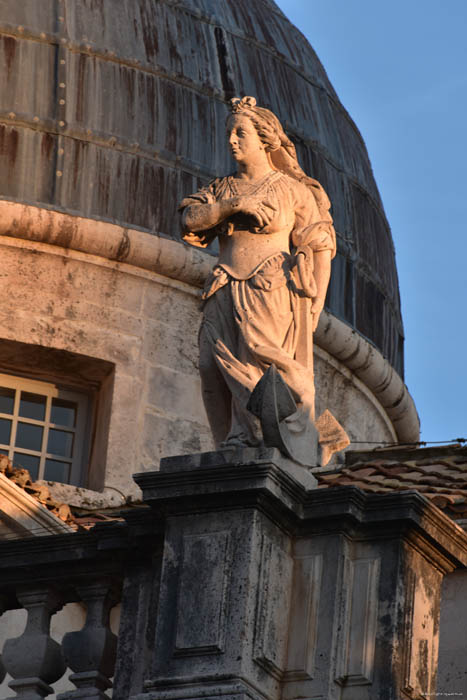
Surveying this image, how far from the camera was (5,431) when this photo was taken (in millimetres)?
22562

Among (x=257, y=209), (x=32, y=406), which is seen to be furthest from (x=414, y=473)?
(x=257, y=209)

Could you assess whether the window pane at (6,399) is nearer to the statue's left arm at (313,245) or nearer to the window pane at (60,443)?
the window pane at (60,443)

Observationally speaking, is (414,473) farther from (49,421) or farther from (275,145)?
(275,145)

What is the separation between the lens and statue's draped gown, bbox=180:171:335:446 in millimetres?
11797

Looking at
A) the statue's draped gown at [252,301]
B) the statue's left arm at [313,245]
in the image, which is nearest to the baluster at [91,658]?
the statue's draped gown at [252,301]

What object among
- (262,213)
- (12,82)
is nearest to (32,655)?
(262,213)

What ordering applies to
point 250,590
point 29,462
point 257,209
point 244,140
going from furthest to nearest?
point 29,462, point 244,140, point 257,209, point 250,590

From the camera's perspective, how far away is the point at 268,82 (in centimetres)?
2559

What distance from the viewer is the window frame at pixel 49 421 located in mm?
22562

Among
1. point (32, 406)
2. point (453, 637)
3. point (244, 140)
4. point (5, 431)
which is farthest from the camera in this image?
point (32, 406)

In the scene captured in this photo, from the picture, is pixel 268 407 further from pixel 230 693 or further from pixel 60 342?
pixel 60 342

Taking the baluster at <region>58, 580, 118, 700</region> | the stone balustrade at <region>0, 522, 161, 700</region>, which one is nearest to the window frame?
the stone balustrade at <region>0, 522, 161, 700</region>

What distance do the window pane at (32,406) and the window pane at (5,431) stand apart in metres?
0.21

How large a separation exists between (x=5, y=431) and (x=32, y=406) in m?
0.55
